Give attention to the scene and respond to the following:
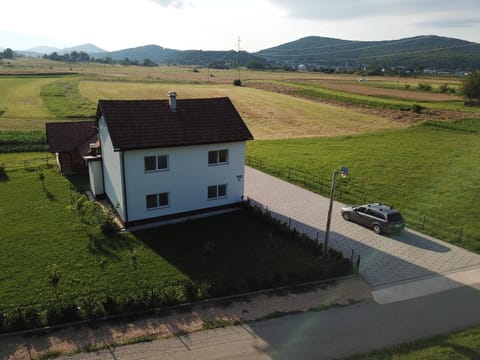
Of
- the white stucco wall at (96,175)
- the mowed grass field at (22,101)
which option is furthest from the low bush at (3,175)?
the mowed grass field at (22,101)

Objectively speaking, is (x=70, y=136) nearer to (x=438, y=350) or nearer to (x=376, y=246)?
(x=376, y=246)

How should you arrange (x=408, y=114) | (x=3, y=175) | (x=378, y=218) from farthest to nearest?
(x=408, y=114)
(x=3, y=175)
(x=378, y=218)

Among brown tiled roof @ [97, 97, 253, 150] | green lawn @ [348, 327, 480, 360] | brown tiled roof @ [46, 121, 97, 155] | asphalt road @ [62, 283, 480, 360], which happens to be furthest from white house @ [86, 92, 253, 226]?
green lawn @ [348, 327, 480, 360]

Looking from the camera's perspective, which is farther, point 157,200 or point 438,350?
point 157,200

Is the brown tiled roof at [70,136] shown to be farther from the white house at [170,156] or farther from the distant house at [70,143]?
the white house at [170,156]

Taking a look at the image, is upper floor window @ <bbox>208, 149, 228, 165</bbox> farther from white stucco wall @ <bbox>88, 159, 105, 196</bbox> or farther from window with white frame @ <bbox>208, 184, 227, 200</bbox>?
white stucco wall @ <bbox>88, 159, 105, 196</bbox>

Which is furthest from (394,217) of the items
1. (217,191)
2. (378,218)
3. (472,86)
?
(472,86)

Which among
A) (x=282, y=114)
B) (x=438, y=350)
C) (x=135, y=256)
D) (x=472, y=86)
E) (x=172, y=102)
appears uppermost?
(x=472, y=86)
